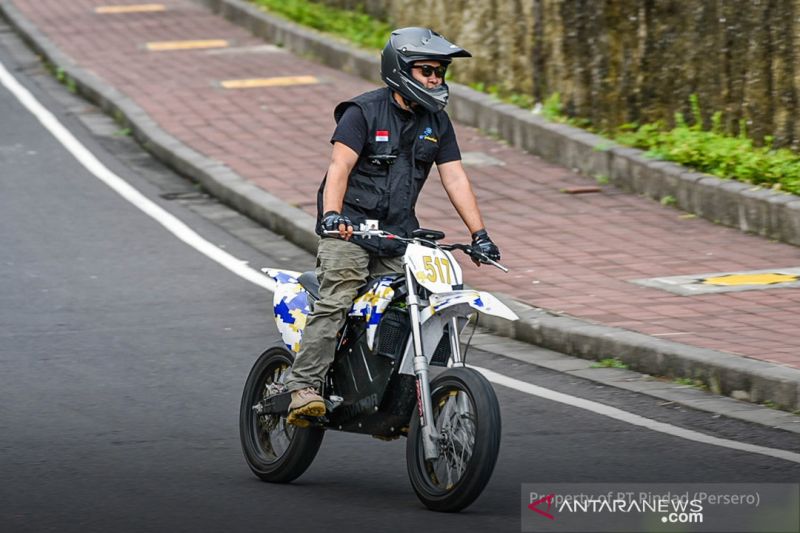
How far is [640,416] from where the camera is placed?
26.7 ft

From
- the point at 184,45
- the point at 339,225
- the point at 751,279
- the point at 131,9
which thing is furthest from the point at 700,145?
the point at 131,9

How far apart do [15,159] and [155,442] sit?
8.53 m

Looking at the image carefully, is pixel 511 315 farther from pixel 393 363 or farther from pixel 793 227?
pixel 793 227

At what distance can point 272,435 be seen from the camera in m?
7.44

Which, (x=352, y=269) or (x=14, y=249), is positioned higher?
(x=352, y=269)

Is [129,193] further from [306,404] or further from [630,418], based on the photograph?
[306,404]

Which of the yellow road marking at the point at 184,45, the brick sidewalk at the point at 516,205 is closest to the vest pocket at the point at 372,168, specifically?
the brick sidewalk at the point at 516,205

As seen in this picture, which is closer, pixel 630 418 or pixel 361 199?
pixel 361 199

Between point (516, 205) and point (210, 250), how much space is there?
2666mm

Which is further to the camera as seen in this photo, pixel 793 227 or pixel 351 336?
pixel 793 227

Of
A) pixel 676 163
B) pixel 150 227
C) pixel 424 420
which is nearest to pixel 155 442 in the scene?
pixel 424 420

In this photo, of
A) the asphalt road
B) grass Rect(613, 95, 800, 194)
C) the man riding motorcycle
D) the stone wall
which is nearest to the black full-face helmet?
the man riding motorcycle

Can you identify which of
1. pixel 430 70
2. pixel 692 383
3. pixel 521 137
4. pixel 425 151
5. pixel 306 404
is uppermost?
pixel 430 70

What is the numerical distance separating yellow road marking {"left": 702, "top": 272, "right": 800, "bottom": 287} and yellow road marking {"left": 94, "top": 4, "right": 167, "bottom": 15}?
14.8 metres
